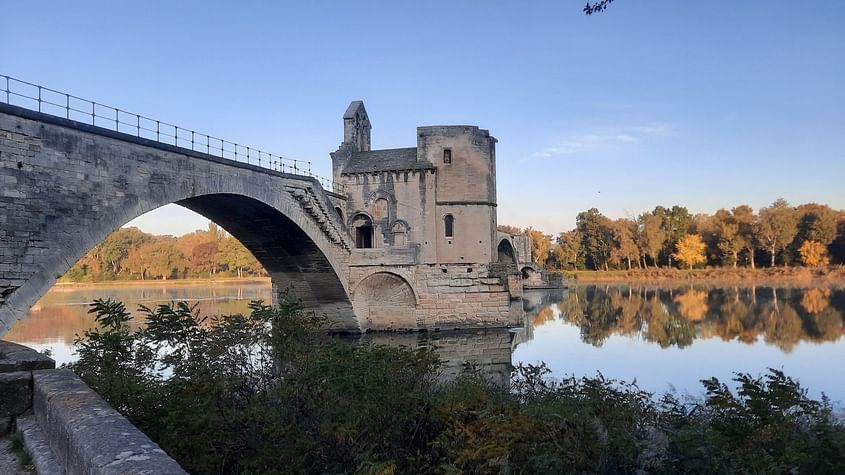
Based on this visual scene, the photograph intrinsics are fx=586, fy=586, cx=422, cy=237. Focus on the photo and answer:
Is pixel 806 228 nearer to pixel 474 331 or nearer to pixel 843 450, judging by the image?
pixel 474 331

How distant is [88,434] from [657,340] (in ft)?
83.8

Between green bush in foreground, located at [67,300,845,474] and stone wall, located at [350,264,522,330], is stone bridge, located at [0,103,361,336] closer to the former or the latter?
green bush in foreground, located at [67,300,845,474]

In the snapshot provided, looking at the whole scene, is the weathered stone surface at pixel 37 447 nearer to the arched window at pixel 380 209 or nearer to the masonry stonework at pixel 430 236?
the masonry stonework at pixel 430 236

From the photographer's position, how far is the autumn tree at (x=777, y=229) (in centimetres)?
6956

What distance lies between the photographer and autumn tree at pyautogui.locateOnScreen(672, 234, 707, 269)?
76.3m

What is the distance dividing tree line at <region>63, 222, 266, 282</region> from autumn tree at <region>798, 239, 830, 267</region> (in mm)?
67860

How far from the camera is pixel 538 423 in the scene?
21.4 ft

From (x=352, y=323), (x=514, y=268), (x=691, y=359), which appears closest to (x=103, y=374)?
(x=691, y=359)

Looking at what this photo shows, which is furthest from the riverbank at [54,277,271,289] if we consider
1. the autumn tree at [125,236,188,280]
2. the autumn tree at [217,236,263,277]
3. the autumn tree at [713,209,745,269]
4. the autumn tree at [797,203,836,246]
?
the autumn tree at [797,203,836,246]

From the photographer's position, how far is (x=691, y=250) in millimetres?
76625

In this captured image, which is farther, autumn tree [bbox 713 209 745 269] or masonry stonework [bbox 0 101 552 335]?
autumn tree [bbox 713 209 745 269]

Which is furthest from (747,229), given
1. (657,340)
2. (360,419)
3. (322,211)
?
(360,419)

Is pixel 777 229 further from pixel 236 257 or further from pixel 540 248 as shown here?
pixel 236 257

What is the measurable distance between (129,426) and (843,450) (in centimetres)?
582
